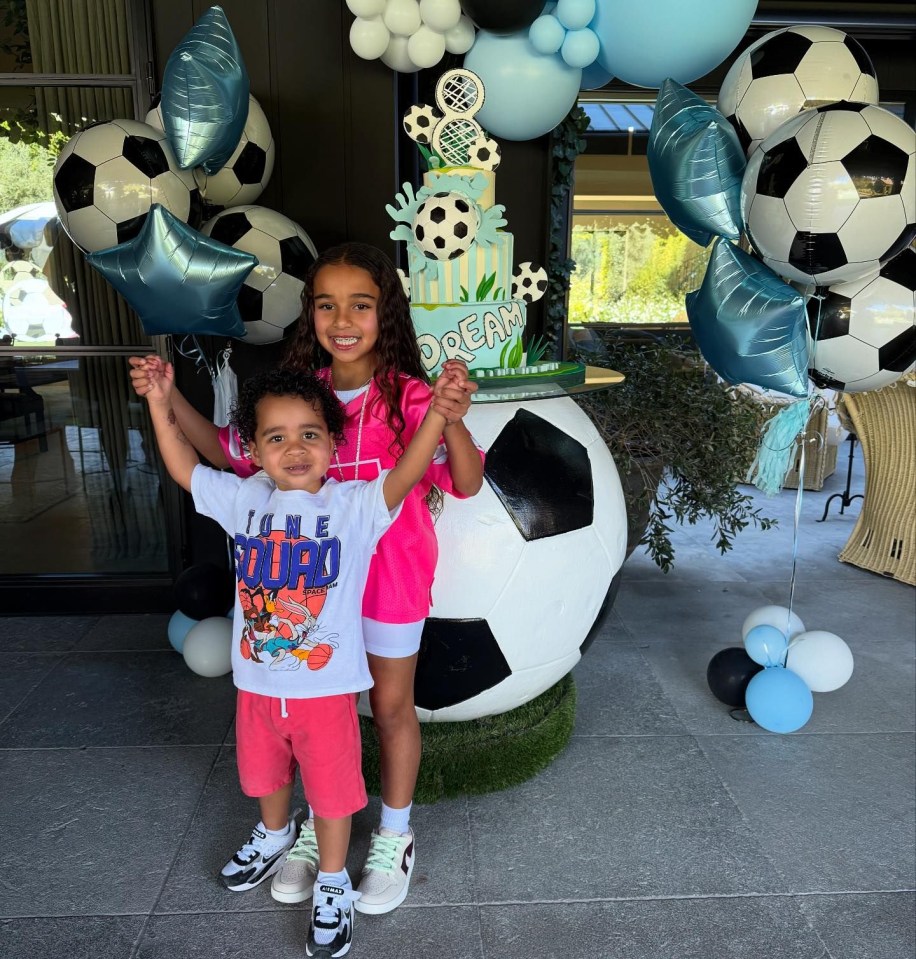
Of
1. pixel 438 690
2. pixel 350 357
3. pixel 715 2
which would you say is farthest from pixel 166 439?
pixel 715 2

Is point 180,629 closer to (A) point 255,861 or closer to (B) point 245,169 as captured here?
(A) point 255,861

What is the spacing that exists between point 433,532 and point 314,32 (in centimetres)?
223

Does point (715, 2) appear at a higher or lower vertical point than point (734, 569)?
higher

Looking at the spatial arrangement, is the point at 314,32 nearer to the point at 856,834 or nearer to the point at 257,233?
the point at 257,233

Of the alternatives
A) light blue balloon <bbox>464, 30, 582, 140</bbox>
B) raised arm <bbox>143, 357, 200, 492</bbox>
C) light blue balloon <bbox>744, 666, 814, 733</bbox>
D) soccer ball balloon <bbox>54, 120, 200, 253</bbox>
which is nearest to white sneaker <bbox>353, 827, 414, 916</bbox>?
raised arm <bbox>143, 357, 200, 492</bbox>

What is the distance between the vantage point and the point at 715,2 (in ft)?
8.33

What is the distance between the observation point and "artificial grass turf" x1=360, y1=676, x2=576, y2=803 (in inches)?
83.4

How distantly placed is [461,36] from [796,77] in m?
1.18

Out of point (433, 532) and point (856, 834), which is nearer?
point (433, 532)

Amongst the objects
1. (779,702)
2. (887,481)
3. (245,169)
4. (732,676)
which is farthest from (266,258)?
(887,481)

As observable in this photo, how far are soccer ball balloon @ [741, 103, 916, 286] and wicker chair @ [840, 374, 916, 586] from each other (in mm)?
2044

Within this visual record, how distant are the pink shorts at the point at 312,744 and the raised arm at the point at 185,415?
0.55 meters

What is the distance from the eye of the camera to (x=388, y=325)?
5.67 ft

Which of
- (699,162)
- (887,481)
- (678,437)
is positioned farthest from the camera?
(887,481)
